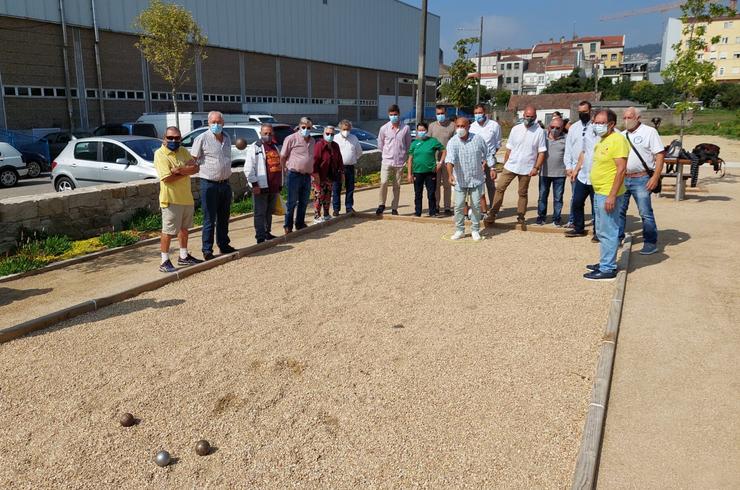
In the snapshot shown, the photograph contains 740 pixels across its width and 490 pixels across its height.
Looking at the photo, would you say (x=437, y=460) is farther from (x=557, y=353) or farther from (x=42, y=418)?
(x=42, y=418)

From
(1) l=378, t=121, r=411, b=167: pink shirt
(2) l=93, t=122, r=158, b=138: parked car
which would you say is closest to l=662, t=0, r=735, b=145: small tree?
(1) l=378, t=121, r=411, b=167: pink shirt

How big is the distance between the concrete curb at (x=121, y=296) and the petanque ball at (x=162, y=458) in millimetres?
2680

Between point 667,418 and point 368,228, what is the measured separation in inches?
260

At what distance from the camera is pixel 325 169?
9836mm

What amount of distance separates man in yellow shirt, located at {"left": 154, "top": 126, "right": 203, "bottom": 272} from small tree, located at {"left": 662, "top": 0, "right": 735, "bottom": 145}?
12041 millimetres

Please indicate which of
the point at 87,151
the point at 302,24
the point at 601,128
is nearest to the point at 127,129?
the point at 87,151

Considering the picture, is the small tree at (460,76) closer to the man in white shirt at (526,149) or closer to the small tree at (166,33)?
the small tree at (166,33)

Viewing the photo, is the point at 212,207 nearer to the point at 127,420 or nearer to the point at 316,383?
the point at 316,383

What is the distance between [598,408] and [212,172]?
541 centimetres

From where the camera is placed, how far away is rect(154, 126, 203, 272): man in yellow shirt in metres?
6.95

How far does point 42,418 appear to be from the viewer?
3.93 metres

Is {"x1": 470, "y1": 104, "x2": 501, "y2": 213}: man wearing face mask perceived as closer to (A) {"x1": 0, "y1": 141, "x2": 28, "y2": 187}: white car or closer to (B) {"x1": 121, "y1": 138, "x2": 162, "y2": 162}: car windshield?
(B) {"x1": 121, "y1": 138, "x2": 162, "y2": 162}: car windshield

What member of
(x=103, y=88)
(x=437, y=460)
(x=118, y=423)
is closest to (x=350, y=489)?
(x=437, y=460)

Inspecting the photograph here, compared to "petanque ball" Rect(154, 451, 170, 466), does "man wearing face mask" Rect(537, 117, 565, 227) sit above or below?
above
